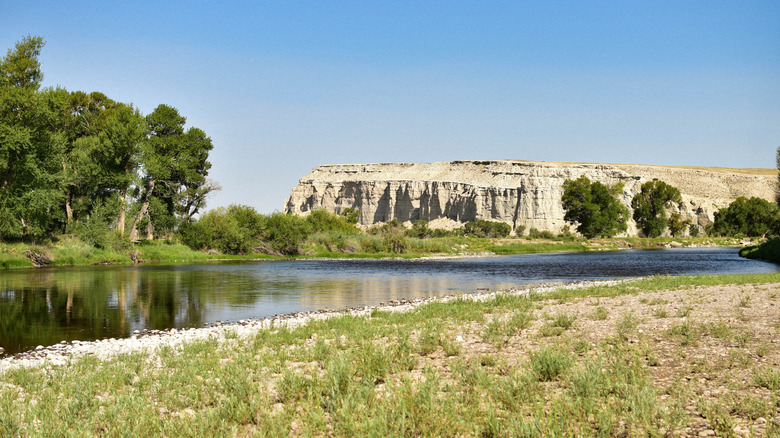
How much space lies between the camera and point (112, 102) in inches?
2024

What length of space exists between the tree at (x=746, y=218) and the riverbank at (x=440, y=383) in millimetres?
113269

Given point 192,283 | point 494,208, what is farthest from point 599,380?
point 494,208

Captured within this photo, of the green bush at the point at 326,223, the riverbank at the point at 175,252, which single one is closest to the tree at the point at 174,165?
the riverbank at the point at 175,252

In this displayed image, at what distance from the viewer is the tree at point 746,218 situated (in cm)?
10694

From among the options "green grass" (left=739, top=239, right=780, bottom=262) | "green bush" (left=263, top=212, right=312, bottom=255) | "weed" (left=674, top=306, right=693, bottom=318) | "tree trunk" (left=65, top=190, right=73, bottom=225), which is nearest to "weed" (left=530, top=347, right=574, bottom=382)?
"weed" (left=674, top=306, right=693, bottom=318)

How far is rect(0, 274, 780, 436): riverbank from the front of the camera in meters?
5.86

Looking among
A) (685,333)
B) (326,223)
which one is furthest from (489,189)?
(685,333)

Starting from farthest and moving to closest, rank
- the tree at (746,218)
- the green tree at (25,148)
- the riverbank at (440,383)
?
1. the tree at (746,218)
2. the green tree at (25,148)
3. the riverbank at (440,383)

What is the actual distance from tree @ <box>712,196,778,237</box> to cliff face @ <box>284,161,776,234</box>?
21.7 metres

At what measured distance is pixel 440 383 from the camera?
736 centimetres

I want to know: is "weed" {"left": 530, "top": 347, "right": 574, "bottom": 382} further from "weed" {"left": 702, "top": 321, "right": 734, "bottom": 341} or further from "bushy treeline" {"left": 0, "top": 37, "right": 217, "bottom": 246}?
"bushy treeline" {"left": 0, "top": 37, "right": 217, "bottom": 246}

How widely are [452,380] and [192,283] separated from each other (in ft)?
80.0

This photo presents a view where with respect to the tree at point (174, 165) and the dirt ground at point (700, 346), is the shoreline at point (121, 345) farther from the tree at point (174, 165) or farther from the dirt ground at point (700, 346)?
the tree at point (174, 165)

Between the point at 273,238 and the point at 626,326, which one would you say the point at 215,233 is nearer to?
the point at 273,238
